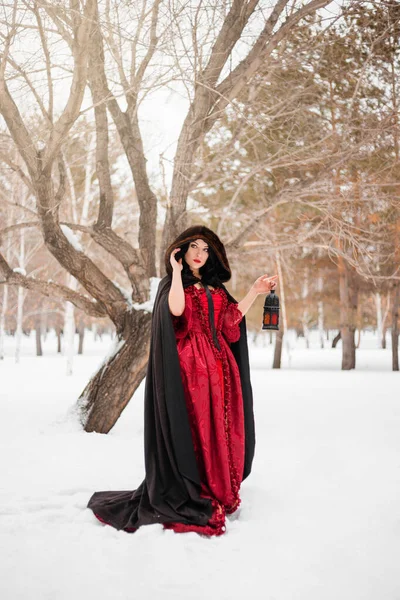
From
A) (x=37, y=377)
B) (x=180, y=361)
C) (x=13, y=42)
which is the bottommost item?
(x=37, y=377)

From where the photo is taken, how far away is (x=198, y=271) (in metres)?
3.72

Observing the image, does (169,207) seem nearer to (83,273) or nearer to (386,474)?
(83,273)

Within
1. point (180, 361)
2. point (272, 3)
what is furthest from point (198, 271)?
point (272, 3)

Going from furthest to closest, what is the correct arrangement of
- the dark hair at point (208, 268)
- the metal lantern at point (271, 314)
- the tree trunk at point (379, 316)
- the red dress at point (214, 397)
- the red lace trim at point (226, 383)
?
the tree trunk at point (379, 316), the dark hair at point (208, 268), the metal lantern at point (271, 314), the red lace trim at point (226, 383), the red dress at point (214, 397)

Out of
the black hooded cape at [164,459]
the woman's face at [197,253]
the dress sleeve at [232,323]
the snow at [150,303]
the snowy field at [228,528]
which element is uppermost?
the woman's face at [197,253]

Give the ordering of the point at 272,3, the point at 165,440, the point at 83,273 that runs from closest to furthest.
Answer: the point at 165,440
the point at 272,3
the point at 83,273

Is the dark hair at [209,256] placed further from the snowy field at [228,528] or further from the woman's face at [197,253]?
the snowy field at [228,528]

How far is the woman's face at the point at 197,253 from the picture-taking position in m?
3.61

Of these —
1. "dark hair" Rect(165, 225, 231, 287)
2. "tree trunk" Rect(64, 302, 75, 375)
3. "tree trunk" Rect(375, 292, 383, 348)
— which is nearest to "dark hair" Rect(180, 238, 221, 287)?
"dark hair" Rect(165, 225, 231, 287)

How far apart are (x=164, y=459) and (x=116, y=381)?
2.78 meters

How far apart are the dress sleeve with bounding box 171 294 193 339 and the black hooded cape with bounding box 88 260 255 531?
135 mm

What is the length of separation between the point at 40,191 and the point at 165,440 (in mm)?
3433

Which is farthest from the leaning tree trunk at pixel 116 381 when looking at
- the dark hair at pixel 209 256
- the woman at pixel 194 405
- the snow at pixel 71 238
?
the dark hair at pixel 209 256

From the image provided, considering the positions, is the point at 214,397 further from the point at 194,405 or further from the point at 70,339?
the point at 70,339
